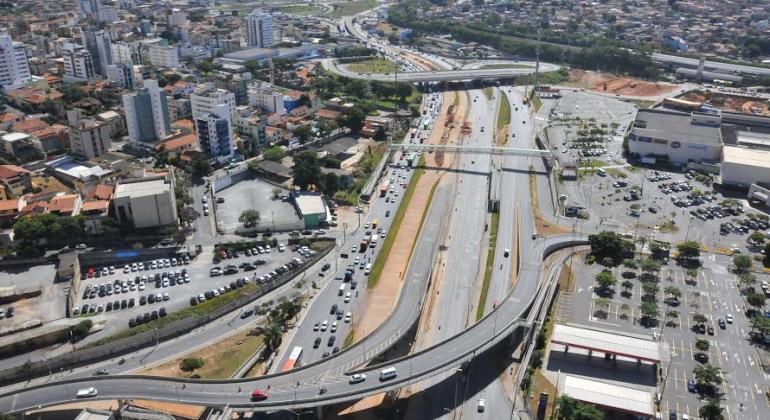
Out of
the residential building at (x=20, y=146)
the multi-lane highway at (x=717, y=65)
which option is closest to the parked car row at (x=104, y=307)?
the residential building at (x=20, y=146)

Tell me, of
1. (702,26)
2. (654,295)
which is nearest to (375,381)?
(654,295)

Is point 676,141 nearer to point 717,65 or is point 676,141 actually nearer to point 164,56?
point 717,65

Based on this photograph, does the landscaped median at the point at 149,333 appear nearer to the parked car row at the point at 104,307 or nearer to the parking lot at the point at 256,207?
the parked car row at the point at 104,307

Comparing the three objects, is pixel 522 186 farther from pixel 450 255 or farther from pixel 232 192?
pixel 232 192

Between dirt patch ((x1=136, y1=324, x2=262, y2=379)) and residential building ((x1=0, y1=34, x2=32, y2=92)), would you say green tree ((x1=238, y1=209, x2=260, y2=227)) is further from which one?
residential building ((x1=0, y1=34, x2=32, y2=92))

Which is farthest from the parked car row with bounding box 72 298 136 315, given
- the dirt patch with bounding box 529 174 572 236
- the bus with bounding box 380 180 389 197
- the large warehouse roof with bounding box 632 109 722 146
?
the large warehouse roof with bounding box 632 109 722 146

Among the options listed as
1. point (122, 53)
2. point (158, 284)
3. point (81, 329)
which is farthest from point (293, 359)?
point (122, 53)
